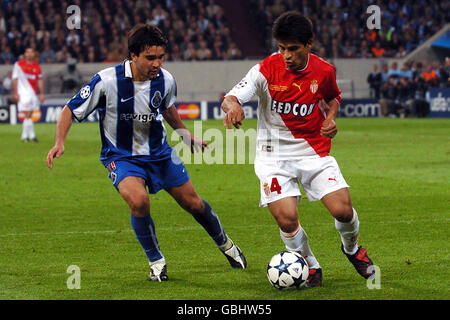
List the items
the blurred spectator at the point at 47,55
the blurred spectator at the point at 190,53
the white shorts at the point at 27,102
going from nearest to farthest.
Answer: the white shorts at the point at 27,102, the blurred spectator at the point at 47,55, the blurred spectator at the point at 190,53

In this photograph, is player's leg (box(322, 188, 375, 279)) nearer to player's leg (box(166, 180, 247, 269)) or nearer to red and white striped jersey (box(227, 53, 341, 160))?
red and white striped jersey (box(227, 53, 341, 160))

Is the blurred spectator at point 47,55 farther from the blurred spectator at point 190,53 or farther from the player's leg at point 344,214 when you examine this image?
the player's leg at point 344,214

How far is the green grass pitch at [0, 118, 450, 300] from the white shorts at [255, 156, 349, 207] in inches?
26.4

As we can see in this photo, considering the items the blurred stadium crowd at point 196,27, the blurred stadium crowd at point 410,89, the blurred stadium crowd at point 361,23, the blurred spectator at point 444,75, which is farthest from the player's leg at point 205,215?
the blurred stadium crowd at point 361,23

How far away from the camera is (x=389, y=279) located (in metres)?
6.12

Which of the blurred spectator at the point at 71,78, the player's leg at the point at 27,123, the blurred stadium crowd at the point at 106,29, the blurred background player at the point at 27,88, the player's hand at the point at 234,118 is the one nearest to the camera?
the player's hand at the point at 234,118

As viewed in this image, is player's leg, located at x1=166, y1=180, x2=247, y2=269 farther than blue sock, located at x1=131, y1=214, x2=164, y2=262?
Yes

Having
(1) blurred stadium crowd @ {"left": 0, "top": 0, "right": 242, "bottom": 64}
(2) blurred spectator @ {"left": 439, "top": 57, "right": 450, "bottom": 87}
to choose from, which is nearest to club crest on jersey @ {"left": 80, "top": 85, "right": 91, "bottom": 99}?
(2) blurred spectator @ {"left": 439, "top": 57, "right": 450, "bottom": 87}

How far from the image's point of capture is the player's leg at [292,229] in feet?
19.6

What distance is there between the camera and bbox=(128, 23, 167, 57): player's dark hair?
6.22 meters

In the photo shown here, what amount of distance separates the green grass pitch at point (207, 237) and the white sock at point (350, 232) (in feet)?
0.79

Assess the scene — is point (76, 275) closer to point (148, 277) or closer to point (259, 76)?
point (148, 277)

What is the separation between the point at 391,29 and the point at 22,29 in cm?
1581
